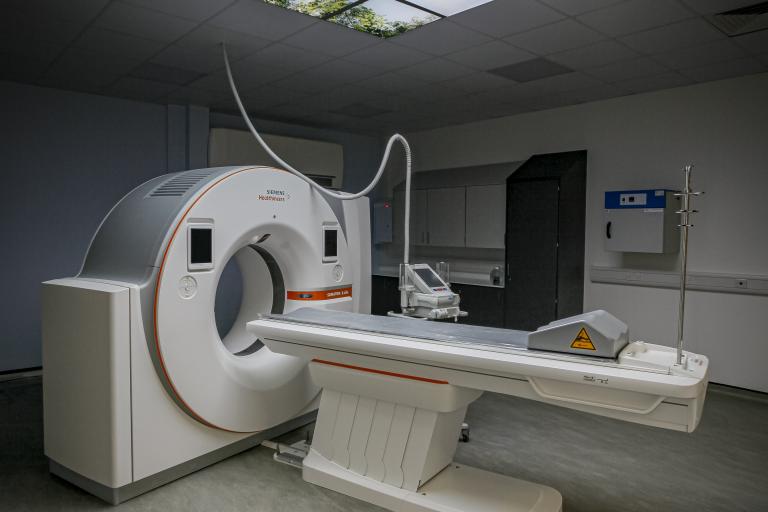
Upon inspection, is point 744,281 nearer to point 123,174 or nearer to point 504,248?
point 504,248

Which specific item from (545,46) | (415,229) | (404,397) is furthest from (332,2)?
(415,229)

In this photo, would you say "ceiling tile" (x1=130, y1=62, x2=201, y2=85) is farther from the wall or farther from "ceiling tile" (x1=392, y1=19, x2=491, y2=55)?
"ceiling tile" (x1=392, y1=19, x2=491, y2=55)

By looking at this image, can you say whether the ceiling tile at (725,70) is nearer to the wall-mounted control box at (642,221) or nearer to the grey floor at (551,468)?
the wall-mounted control box at (642,221)

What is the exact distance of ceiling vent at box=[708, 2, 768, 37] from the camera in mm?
2742

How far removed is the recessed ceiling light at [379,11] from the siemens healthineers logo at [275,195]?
3.03ft

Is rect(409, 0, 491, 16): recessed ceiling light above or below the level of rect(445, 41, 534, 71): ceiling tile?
above

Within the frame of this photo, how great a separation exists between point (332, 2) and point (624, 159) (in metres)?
2.82

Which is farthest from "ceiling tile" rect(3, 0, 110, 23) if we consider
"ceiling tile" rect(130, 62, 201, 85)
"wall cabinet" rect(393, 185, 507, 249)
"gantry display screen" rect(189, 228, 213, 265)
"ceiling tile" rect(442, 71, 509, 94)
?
"wall cabinet" rect(393, 185, 507, 249)

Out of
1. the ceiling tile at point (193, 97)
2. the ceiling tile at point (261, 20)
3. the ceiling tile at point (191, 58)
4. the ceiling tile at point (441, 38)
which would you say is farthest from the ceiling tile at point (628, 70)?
the ceiling tile at point (193, 97)

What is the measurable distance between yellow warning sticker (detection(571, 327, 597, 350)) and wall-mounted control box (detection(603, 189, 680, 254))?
2.67 meters

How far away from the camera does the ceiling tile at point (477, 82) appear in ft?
12.9

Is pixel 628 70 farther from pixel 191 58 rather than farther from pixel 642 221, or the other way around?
pixel 191 58

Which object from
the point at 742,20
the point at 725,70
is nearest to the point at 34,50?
the point at 742,20

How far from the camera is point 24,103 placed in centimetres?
413
